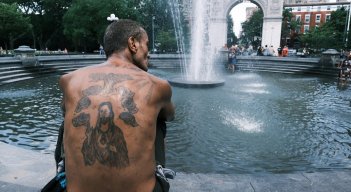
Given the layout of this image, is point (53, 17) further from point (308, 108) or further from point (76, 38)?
point (308, 108)

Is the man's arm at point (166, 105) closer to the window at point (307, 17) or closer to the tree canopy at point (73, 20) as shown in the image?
the tree canopy at point (73, 20)

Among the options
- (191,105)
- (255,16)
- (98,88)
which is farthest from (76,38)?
(255,16)

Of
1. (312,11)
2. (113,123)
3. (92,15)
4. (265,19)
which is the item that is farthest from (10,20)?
(312,11)

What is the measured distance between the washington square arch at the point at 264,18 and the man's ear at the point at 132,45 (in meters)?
32.0

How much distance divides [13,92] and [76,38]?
89.6 ft

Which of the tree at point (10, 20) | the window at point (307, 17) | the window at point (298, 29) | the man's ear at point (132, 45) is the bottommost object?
the man's ear at point (132, 45)

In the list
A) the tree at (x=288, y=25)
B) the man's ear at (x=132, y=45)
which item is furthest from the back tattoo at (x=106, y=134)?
the tree at (x=288, y=25)

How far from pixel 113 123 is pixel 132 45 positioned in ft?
1.81

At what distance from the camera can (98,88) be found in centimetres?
181

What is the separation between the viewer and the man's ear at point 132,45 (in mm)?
1943

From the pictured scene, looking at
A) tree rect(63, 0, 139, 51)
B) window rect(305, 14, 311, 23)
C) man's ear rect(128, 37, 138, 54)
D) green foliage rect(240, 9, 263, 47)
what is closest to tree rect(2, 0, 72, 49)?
tree rect(63, 0, 139, 51)

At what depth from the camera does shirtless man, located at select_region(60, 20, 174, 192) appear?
5.57ft

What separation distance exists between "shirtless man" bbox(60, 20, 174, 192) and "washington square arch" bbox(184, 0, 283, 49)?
32.1 m

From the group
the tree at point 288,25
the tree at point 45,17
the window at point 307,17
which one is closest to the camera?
the tree at point 45,17
